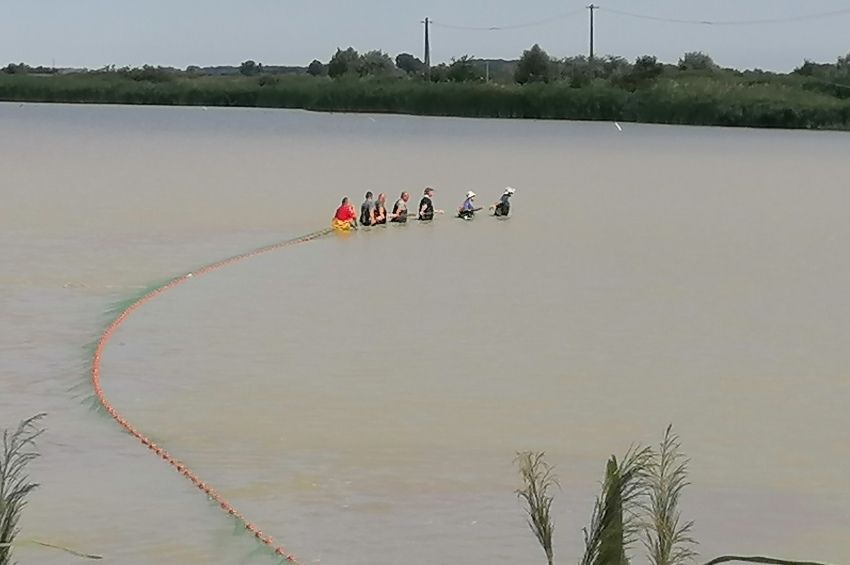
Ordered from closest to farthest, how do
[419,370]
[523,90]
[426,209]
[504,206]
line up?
1. [419,370]
2. [426,209]
3. [504,206]
4. [523,90]

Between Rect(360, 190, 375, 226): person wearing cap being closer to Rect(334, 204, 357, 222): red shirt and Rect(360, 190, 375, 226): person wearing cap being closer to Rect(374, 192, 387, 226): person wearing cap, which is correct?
Rect(374, 192, 387, 226): person wearing cap

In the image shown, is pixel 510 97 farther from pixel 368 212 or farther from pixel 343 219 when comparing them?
pixel 343 219

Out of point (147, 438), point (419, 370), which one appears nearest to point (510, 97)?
point (419, 370)

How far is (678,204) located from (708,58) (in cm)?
6708

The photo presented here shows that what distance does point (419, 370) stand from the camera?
12.6 m

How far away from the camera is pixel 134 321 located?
1466cm

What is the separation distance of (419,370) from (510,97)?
65629 mm

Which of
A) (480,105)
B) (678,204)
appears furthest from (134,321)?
(480,105)

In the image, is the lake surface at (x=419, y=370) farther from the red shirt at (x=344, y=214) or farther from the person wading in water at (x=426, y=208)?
the red shirt at (x=344, y=214)

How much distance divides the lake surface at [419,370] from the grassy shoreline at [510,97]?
37469 mm

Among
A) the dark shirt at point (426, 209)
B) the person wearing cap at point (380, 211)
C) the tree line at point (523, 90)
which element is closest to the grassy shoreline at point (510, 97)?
the tree line at point (523, 90)

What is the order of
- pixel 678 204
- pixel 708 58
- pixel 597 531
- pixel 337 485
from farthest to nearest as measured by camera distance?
pixel 708 58 → pixel 678 204 → pixel 337 485 → pixel 597 531

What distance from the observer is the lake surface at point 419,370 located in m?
8.59

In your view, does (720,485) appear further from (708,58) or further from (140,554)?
(708,58)
